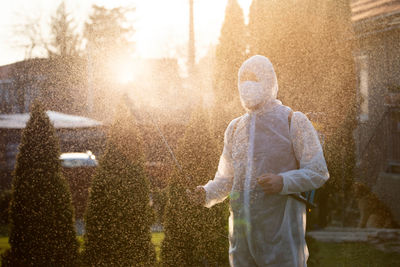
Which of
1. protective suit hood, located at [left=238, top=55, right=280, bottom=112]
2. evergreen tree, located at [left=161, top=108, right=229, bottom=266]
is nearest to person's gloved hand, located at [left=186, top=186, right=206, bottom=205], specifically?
protective suit hood, located at [left=238, top=55, right=280, bottom=112]

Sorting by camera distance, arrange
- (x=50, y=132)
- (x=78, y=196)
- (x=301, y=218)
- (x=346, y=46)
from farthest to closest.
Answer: (x=78, y=196), (x=346, y=46), (x=50, y=132), (x=301, y=218)

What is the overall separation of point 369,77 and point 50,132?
297 inches

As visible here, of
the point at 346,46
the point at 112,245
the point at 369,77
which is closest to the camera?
the point at 112,245

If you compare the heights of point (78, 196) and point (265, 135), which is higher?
point (265, 135)

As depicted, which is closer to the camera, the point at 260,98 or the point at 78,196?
the point at 260,98

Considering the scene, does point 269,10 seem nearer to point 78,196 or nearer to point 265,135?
point 78,196

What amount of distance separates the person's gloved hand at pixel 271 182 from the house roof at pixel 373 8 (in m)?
7.92

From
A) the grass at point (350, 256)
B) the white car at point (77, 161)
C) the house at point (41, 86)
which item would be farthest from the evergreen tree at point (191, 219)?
the house at point (41, 86)

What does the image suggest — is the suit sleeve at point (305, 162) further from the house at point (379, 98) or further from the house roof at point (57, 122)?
the house roof at point (57, 122)

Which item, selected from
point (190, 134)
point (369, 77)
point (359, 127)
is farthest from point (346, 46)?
point (190, 134)

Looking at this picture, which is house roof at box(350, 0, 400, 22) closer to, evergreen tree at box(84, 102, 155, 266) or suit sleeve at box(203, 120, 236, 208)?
evergreen tree at box(84, 102, 155, 266)

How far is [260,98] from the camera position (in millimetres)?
2998

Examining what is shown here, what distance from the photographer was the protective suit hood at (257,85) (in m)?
2.99

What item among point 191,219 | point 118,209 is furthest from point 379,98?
point 118,209
